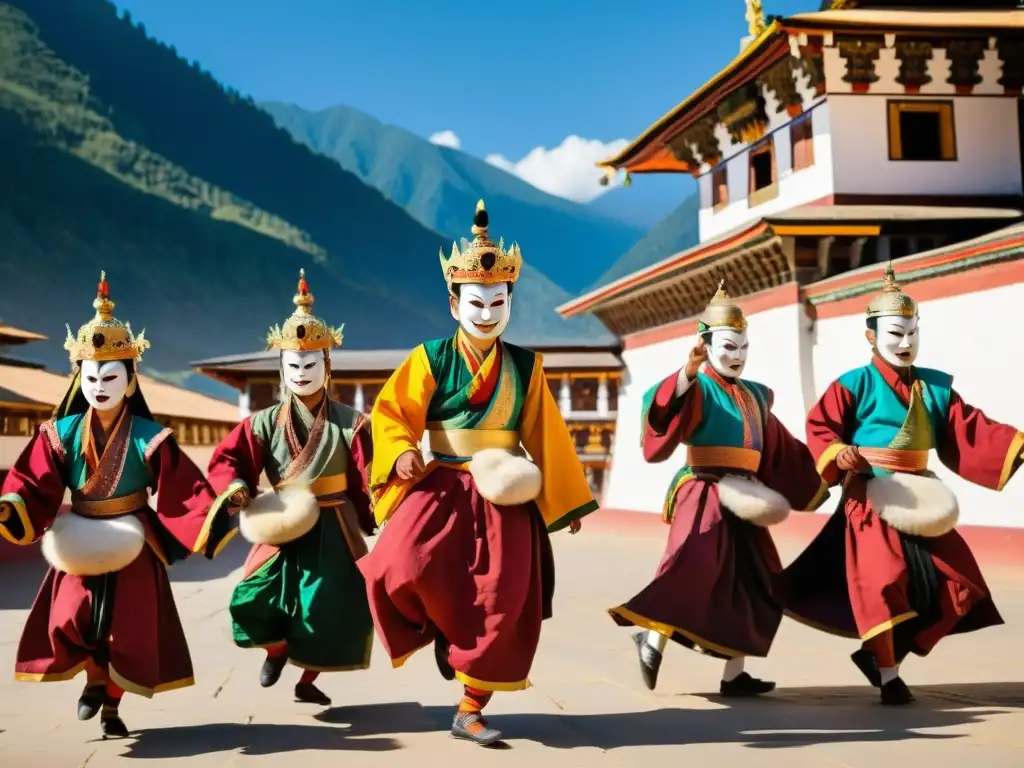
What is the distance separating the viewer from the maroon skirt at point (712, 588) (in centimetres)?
496

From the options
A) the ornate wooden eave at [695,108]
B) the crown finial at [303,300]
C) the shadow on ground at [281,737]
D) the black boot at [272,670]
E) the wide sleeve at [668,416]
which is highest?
the ornate wooden eave at [695,108]

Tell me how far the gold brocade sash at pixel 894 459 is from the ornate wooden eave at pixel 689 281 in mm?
8433

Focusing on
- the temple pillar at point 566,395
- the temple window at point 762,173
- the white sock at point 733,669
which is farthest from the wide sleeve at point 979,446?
the temple pillar at point 566,395

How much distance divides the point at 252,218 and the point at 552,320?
39994 mm

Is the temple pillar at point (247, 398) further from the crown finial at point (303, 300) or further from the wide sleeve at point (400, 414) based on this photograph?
the wide sleeve at point (400, 414)

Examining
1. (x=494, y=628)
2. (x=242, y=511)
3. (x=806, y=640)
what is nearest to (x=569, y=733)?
(x=494, y=628)

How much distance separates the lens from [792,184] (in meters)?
15.2

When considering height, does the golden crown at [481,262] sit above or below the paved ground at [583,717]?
above

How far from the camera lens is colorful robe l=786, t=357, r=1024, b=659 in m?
4.91

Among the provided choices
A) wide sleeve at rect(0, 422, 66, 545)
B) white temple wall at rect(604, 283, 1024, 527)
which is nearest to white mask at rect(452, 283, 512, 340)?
wide sleeve at rect(0, 422, 66, 545)

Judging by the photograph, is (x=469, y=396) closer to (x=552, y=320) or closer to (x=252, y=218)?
(x=252, y=218)

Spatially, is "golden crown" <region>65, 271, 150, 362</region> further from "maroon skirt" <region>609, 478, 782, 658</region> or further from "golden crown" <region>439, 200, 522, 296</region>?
"maroon skirt" <region>609, 478, 782, 658</region>

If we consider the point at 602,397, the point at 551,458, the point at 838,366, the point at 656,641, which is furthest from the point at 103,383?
the point at 602,397

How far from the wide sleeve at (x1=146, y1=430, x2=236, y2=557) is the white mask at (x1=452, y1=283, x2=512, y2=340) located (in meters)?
1.24
